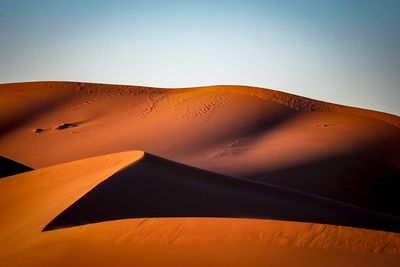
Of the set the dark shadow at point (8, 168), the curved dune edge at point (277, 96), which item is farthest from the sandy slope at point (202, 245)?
the curved dune edge at point (277, 96)

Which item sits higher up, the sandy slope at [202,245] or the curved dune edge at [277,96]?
the curved dune edge at [277,96]

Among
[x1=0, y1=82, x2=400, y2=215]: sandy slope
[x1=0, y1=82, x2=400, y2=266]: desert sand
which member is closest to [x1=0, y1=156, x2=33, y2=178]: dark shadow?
[x1=0, y1=82, x2=400, y2=266]: desert sand

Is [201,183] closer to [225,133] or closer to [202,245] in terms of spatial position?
[202,245]

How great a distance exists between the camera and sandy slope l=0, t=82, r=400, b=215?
68.3ft

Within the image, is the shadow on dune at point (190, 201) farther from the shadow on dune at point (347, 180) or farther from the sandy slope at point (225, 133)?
the sandy slope at point (225, 133)

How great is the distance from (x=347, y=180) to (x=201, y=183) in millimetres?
11718

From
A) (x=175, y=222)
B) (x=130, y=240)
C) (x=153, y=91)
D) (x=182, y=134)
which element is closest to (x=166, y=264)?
(x=130, y=240)

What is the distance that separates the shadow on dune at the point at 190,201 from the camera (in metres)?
8.12

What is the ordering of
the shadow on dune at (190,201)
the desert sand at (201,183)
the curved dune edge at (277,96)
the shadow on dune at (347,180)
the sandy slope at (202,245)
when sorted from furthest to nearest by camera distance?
the curved dune edge at (277,96) < the shadow on dune at (347,180) < the shadow on dune at (190,201) < the desert sand at (201,183) < the sandy slope at (202,245)

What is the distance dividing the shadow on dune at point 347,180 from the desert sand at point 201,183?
0.21 ft

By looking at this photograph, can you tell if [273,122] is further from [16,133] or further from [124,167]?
[124,167]

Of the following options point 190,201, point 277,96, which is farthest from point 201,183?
point 277,96

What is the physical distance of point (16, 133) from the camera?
104 ft

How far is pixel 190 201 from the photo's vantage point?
9.05m
